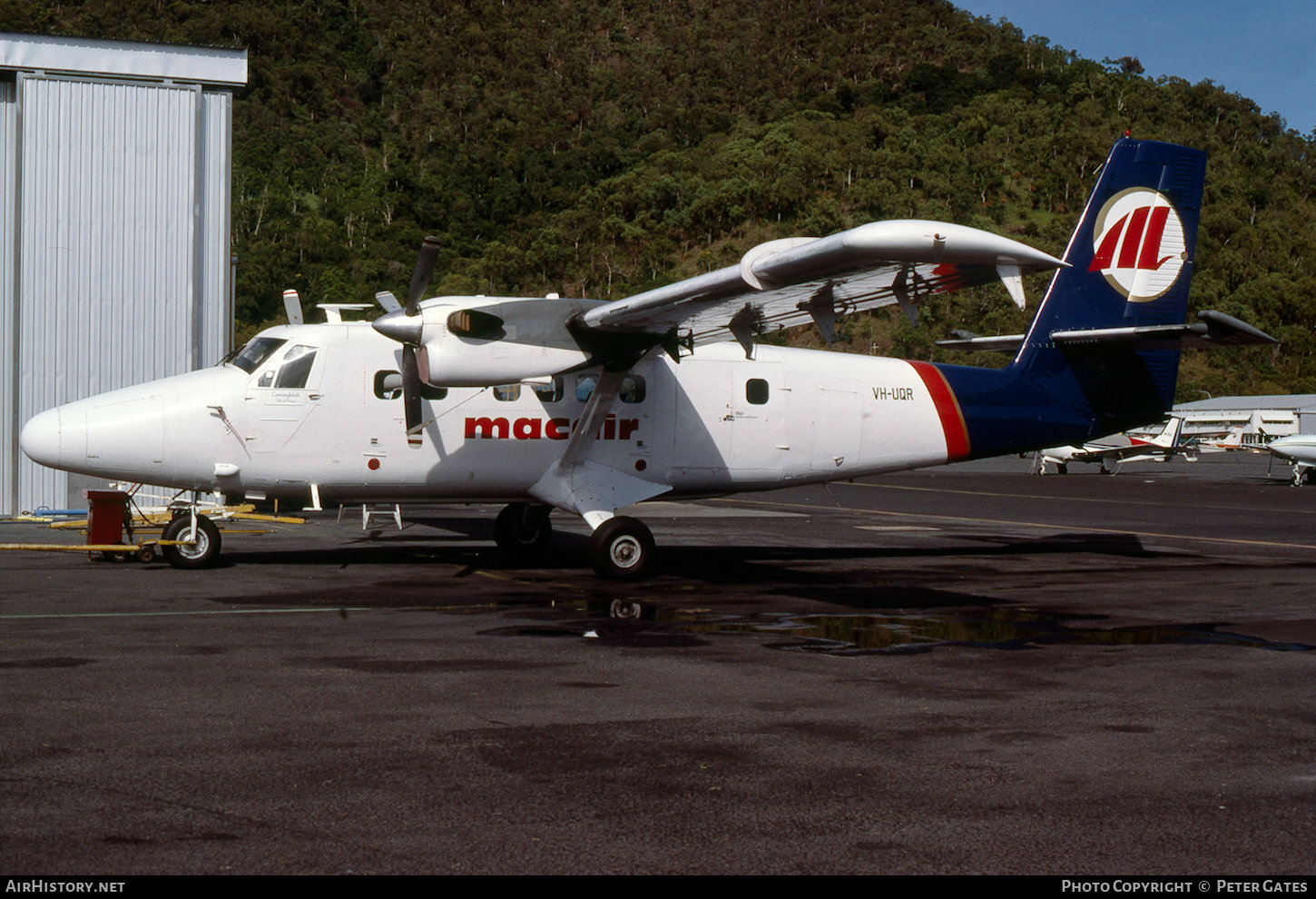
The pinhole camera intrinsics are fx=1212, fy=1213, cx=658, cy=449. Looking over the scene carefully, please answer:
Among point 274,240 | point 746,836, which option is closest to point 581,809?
point 746,836

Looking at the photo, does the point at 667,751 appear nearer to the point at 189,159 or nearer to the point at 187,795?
the point at 187,795

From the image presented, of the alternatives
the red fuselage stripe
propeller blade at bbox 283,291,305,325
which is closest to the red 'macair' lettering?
propeller blade at bbox 283,291,305,325

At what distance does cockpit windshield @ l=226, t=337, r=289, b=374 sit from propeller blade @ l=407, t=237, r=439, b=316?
7.26 ft

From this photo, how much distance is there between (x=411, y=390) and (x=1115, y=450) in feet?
152

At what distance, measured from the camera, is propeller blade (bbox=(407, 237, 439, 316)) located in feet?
44.7

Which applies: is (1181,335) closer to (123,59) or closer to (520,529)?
(520,529)

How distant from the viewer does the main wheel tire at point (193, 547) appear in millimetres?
14867

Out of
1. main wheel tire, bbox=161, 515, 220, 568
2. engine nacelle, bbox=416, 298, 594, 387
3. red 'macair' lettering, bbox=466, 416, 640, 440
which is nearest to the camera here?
engine nacelle, bbox=416, 298, 594, 387

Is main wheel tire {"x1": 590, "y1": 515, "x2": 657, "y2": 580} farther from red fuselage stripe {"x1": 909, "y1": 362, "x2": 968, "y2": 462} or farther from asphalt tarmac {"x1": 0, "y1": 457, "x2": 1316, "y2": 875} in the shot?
red fuselage stripe {"x1": 909, "y1": 362, "x2": 968, "y2": 462}

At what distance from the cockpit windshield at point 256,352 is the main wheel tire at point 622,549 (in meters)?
4.64

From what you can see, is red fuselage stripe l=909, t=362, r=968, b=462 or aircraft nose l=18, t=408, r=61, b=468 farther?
red fuselage stripe l=909, t=362, r=968, b=462

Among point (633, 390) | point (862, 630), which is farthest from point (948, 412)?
point (862, 630)

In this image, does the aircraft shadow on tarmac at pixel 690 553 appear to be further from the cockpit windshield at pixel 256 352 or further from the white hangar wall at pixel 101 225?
the white hangar wall at pixel 101 225

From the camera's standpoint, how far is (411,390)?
47.6 feet
